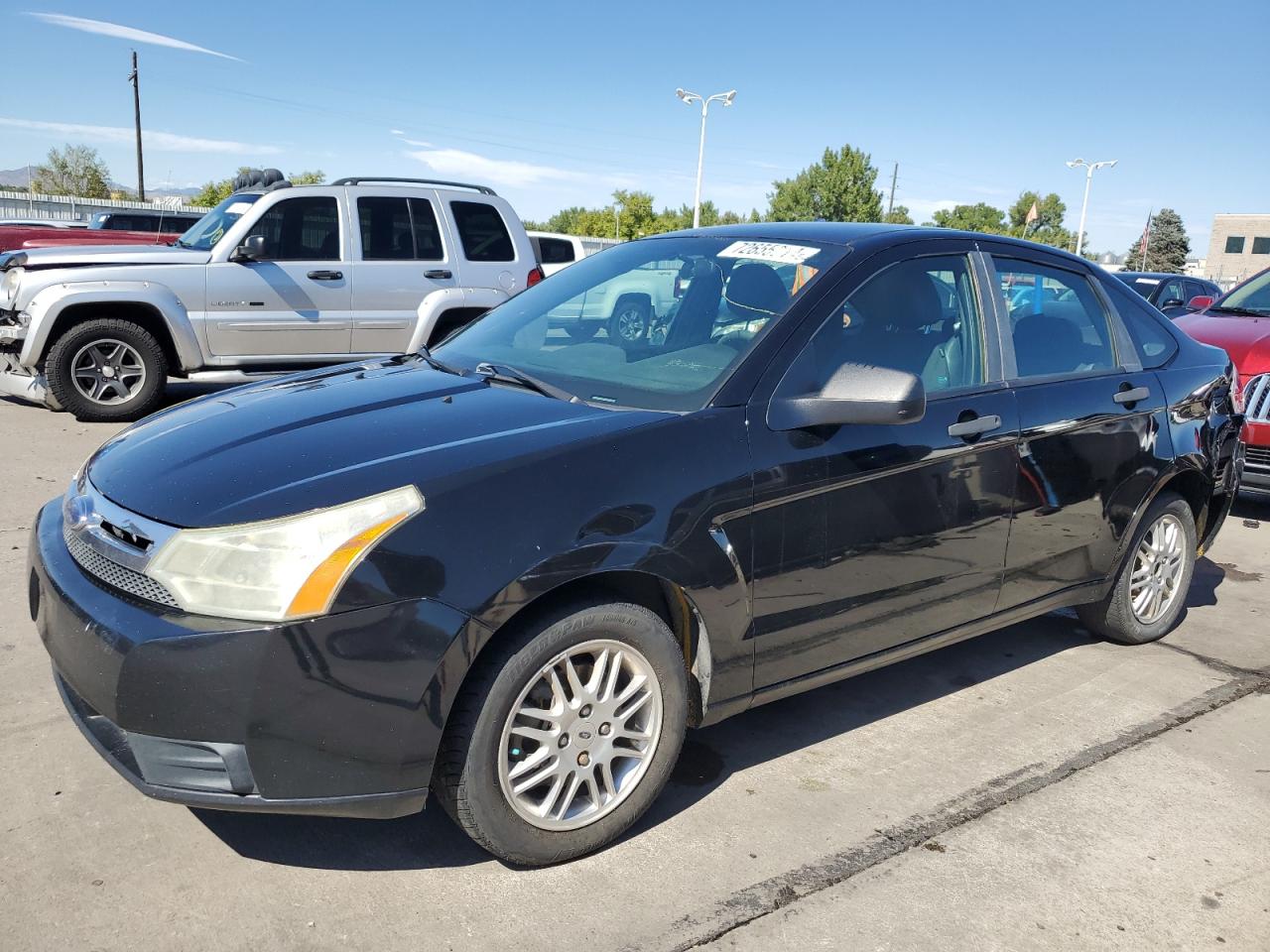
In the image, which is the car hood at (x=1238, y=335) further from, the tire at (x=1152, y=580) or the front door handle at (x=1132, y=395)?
the front door handle at (x=1132, y=395)

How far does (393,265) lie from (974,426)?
6.84m

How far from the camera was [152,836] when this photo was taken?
9.23ft

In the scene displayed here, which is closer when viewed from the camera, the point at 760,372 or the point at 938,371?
the point at 760,372

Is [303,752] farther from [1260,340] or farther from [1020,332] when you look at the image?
[1260,340]

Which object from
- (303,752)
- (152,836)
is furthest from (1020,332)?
(152,836)

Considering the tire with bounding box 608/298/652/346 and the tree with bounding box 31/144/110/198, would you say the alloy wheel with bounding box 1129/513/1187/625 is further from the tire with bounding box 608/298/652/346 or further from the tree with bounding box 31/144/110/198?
the tree with bounding box 31/144/110/198

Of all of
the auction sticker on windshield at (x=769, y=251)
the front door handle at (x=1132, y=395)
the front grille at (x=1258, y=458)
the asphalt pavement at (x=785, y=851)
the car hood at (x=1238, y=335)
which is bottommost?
the asphalt pavement at (x=785, y=851)

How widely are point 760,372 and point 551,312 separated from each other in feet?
3.61

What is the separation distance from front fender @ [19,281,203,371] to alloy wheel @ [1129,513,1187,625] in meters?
7.39

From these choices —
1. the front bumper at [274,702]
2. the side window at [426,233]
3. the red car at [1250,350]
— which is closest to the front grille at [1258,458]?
the red car at [1250,350]

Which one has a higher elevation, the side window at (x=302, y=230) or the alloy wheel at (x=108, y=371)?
the side window at (x=302, y=230)

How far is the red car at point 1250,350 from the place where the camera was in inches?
256

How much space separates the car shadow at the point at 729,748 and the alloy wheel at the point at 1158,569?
1.02ft

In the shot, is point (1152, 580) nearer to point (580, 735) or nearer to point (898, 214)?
point (580, 735)
